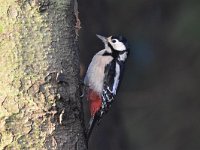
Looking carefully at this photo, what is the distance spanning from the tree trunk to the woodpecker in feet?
4.81

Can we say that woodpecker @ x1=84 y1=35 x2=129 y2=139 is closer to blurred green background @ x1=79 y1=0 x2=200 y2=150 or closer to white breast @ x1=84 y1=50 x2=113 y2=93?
white breast @ x1=84 y1=50 x2=113 y2=93

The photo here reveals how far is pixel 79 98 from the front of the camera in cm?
282

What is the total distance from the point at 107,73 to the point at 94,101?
20cm

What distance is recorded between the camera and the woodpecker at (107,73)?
4.21 m

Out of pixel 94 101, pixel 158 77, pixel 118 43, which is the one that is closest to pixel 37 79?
pixel 94 101

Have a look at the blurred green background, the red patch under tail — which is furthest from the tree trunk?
the blurred green background

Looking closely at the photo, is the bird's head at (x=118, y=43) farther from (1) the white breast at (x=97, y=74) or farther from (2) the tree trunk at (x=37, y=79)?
Answer: (2) the tree trunk at (x=37, y=79)

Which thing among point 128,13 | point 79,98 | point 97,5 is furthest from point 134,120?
point 79,98

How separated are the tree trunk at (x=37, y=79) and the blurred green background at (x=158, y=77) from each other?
3700 mm

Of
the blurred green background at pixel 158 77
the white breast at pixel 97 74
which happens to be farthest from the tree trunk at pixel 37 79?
the blurred green background at pixel 158 77

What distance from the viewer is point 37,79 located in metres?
2.55

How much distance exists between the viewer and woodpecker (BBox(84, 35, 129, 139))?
4215 millimetres

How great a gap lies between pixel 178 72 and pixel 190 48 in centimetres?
49

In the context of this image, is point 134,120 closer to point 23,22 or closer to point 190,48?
point 190,48
